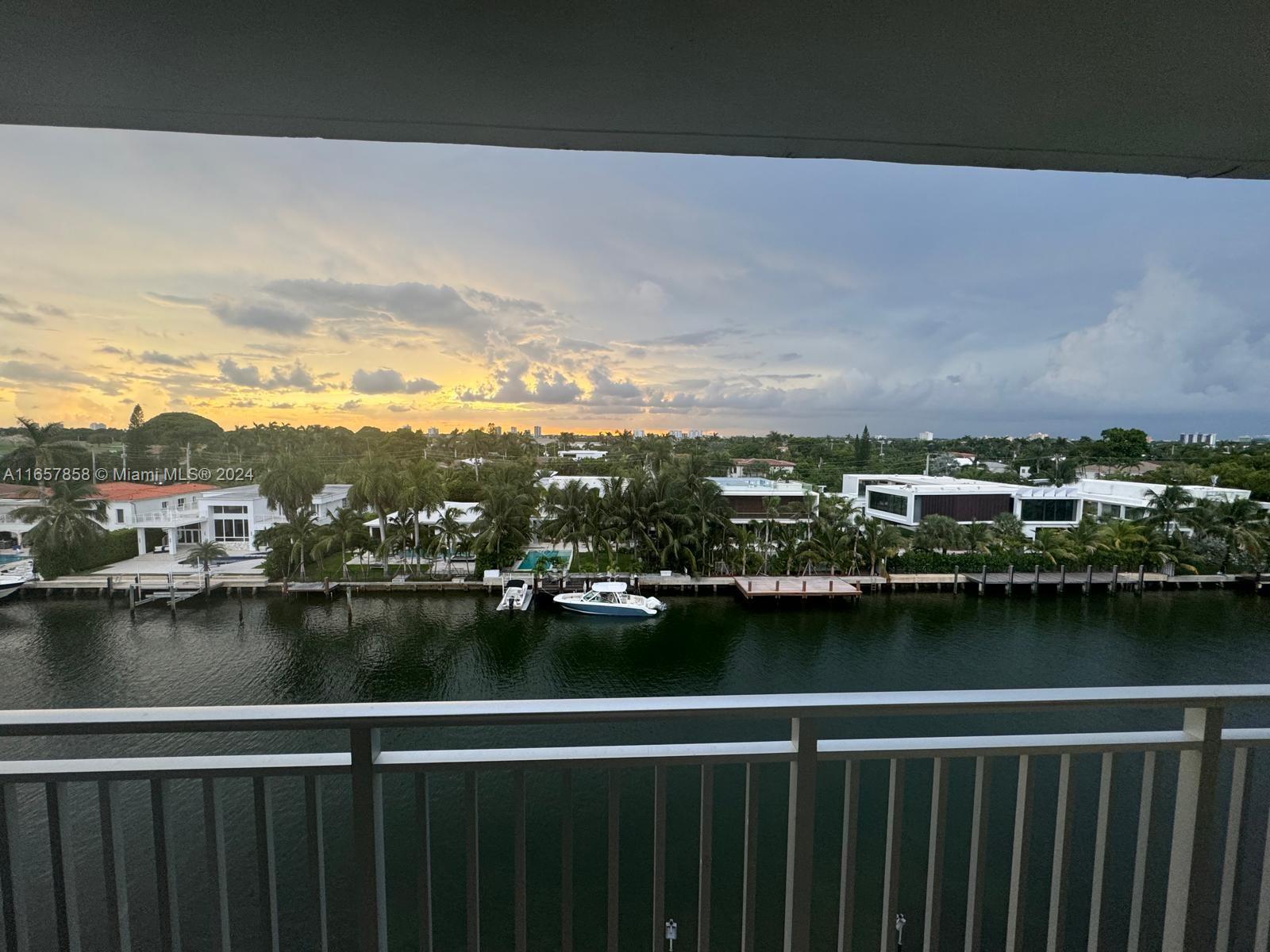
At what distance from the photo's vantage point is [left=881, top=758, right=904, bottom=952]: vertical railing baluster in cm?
74

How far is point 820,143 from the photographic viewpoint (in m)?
0.93

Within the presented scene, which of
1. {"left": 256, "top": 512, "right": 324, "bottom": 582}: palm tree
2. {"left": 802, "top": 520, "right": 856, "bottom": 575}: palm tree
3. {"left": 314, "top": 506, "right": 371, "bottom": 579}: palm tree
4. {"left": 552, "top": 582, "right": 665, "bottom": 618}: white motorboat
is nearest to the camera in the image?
{"left": 552, "top": 582, "right": 665, "bottom": 618}: white motorboat

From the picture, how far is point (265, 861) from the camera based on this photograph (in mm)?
722

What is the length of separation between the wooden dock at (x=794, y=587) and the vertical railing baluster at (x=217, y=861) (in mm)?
14161

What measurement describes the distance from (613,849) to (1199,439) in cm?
650

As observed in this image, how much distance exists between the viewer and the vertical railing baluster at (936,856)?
744 mm

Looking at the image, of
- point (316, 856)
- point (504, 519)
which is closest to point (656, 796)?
point (316, 856)

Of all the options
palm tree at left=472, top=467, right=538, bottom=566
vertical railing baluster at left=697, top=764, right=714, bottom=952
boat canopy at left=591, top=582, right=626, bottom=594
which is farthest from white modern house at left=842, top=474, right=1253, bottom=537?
vertical railing baluster at left=697, top=764, right=714, bottom=952

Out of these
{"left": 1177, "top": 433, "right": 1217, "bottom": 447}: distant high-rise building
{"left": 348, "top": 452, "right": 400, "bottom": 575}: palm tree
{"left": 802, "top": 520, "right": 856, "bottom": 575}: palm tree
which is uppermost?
{"left": 1177, "top": 433, "right": 1217, "bottom": 447}: distant high-rise building

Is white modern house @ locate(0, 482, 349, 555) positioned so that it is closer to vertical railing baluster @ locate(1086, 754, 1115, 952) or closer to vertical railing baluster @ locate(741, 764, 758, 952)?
vertical railing baluster @ locate(741, 764, 758, 952)

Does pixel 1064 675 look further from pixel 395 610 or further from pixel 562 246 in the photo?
pixel 395 610

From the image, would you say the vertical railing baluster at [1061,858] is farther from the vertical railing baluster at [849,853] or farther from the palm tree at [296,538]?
the palm tree at [296,538]

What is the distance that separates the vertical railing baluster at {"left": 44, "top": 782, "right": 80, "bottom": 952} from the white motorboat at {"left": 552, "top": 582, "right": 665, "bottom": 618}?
41.3 ft

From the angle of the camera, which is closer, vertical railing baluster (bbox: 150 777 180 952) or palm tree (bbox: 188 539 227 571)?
vertical railing baluster (bbox: 150 777 180 952)
